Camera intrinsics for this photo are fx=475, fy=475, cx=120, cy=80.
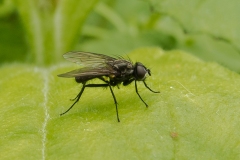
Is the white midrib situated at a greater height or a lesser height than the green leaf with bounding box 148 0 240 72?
lesser

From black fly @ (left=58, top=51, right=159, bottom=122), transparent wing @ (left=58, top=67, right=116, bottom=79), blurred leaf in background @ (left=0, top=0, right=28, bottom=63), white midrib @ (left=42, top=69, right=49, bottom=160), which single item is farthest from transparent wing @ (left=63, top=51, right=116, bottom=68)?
blurred leaf in background @ (left=0, top=0, right=28, bottom=63)

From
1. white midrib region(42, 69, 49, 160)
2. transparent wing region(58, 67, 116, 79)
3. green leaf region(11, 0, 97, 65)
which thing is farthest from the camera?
green leaf region(11, 0, 97, 65)

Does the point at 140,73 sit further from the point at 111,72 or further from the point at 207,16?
the point at 207,16

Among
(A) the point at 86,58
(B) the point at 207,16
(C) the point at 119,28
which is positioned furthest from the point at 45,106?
(C) the point at 119,28

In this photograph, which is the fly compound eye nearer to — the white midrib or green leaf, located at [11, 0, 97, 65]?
the white midrib

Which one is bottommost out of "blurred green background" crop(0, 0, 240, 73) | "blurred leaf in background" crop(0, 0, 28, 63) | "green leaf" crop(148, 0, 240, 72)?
"blurred leaf in background" crop(0, 0, 28, 63)

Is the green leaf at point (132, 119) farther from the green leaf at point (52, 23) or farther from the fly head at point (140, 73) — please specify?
the green leaf at point (52, 23)

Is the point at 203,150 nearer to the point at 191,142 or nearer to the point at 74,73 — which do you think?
the point at 191,142
